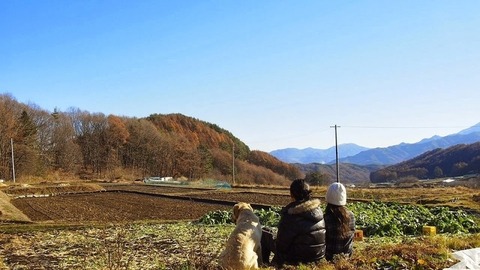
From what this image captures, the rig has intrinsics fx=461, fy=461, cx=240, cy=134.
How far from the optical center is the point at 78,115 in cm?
7725

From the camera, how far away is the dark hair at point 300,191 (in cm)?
548

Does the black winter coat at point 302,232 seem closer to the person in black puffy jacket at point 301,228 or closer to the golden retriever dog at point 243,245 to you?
the person in black puffy jacket at point 301,228

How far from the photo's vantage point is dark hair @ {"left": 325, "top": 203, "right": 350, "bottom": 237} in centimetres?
600

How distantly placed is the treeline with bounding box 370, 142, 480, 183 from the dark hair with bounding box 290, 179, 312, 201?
8861cm

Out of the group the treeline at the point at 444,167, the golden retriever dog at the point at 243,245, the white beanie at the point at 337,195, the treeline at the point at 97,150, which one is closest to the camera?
the golden retriever dog at the point at 243,245

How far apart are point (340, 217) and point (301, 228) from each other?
0.75 meters

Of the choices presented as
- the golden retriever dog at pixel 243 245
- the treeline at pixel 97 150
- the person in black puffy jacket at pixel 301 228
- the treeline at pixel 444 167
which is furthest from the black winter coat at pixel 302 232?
the treeline at pixel 444 167

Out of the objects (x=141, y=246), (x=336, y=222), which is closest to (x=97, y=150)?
A: (x=141, y=246)

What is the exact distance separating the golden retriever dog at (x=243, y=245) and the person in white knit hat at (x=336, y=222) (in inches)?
37.0

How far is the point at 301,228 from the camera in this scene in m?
5.51

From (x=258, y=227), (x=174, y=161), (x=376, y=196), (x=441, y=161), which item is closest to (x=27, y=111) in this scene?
(x=174, y=161)

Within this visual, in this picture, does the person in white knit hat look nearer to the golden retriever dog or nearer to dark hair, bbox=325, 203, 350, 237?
dark hair, bbox=325, 203, 350, 237

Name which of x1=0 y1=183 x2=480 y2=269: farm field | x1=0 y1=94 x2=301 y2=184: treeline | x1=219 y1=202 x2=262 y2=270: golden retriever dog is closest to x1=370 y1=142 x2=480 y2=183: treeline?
x1=0 y1=94 x2=301 y2=184: treeline

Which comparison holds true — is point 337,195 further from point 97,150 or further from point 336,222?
point 97,150
